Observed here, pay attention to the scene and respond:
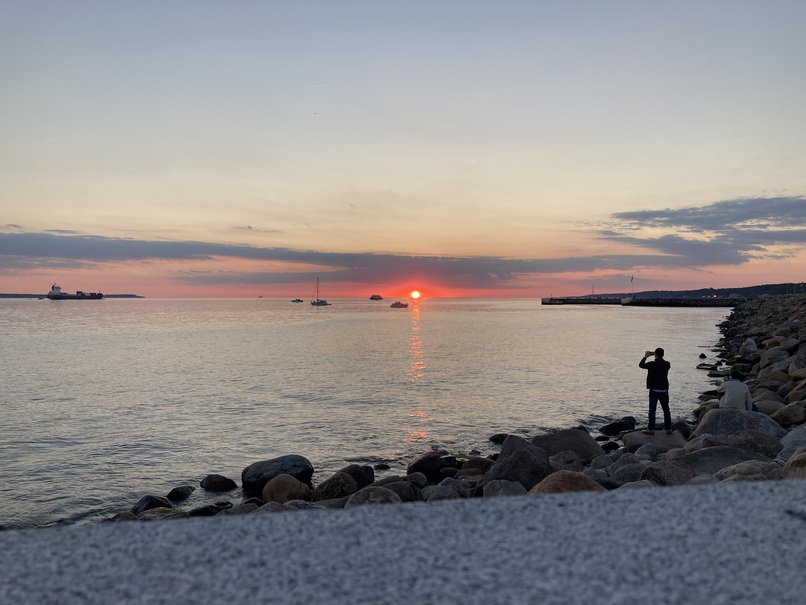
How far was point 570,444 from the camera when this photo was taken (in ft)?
41.8

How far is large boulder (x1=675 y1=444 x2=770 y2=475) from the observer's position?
8906 millimetres

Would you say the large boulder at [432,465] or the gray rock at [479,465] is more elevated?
the gray rock at [479,465]

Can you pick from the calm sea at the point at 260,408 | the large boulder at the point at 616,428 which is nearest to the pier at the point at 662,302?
the calm sea at the point at 260,408

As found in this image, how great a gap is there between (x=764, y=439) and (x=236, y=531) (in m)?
9.94

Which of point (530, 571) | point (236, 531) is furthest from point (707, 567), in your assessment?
point (236, 531)

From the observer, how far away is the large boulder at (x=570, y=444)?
12555 mm

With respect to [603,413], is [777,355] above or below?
above

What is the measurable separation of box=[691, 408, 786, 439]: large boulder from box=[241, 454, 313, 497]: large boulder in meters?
7.83

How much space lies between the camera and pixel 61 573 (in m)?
2.44

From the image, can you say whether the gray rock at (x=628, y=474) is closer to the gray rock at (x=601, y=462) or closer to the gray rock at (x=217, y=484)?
the gray rock at (x=601, y=462)

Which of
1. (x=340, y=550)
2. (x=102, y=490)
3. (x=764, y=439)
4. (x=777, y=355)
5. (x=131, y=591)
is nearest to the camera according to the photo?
(x=131, y=591)

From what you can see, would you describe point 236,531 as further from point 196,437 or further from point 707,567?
point 196,437

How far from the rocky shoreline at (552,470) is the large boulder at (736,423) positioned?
2cm

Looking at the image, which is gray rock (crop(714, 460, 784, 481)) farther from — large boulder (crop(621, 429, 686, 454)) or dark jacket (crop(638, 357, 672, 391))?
dark jacket (crop(638, 357, 672, 391))
